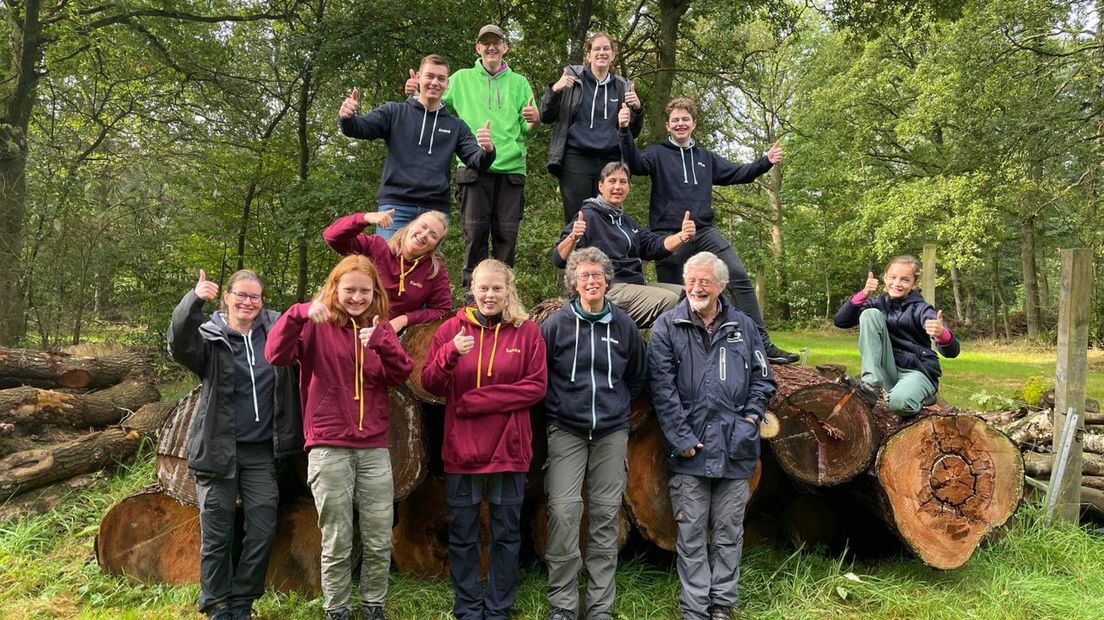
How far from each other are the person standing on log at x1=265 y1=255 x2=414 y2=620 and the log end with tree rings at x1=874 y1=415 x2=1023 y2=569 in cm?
295

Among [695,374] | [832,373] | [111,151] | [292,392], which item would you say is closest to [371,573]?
[292,392]

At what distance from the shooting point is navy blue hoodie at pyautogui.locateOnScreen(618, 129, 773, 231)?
17.7 ft

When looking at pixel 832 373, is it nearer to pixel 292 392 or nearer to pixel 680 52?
pixel 292 392

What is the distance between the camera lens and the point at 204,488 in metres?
3.67

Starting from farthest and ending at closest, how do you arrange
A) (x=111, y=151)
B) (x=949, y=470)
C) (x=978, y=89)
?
(x=978, y=89) < (x=111, y=151) < (x=949, y=470)

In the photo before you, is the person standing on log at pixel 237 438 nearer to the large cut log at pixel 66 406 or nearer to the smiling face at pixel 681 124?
the smiling face at pixel 681 124

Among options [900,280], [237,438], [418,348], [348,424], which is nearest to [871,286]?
[900,280]

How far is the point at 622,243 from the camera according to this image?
16.3 feet

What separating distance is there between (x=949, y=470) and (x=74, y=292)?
40.0 feet

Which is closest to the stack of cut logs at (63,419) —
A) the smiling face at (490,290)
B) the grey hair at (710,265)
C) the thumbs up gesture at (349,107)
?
the thumbs up gesture at (349,107)

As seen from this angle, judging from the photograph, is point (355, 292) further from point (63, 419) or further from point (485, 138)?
point (63, 419)

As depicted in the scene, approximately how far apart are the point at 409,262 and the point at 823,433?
2768 mm

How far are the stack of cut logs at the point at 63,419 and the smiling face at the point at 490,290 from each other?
3933 mm

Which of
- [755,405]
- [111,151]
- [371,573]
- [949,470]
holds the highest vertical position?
[111,151]
